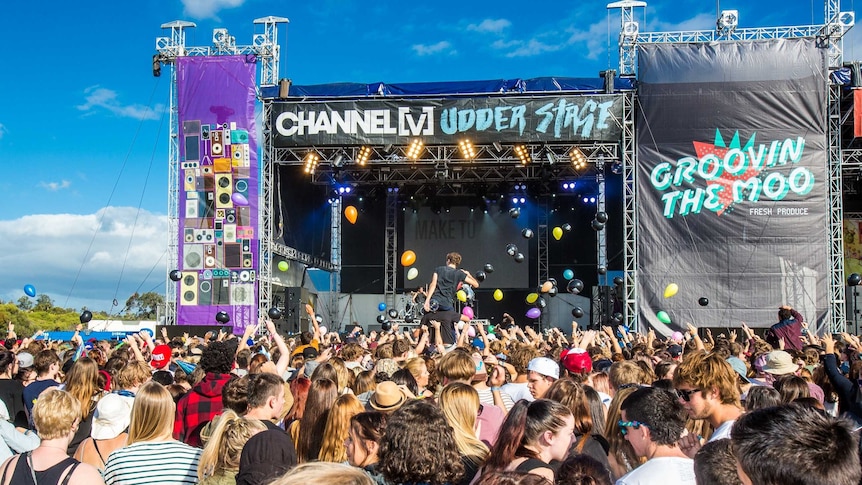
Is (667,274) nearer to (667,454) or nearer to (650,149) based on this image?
(650,149)

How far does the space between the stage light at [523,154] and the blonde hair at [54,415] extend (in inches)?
720

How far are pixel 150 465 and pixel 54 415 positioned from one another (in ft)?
1.68

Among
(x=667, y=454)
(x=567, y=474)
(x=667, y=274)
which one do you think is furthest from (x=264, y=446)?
(x=667, y=274)

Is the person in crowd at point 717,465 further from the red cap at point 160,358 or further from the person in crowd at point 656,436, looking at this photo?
the red cap at point 160,358

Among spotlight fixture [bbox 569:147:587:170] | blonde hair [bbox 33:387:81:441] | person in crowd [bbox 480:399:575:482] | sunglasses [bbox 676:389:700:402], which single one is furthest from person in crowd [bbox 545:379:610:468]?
spotlight fixture [bbox 569:147:587:170]

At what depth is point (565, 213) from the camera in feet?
90.5

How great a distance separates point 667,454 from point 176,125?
68.2 ft

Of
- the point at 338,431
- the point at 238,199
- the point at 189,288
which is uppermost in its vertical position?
the point at 238,199

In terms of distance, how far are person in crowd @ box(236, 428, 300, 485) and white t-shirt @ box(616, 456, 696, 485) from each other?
5.09 ft

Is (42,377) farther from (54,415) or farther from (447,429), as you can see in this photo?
(447,429)

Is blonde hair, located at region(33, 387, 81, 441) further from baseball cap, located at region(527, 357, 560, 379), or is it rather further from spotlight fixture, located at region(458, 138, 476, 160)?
spotlight fixture, located at region(458, 138, 476, 160)

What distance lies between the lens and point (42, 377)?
607 centimetres

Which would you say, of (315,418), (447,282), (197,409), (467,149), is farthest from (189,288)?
(315,418)

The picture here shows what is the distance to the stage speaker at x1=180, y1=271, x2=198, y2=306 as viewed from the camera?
833 inches
